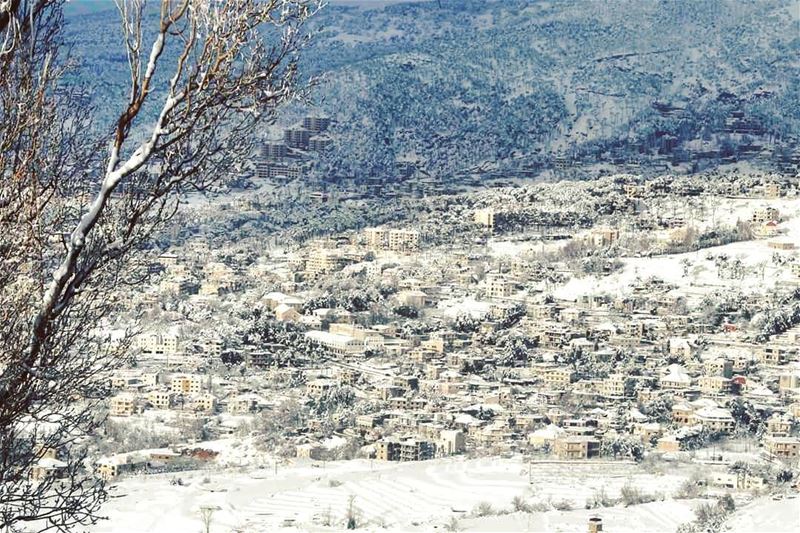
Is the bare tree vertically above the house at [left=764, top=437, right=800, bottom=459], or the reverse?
the bare tree

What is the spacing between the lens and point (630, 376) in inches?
759

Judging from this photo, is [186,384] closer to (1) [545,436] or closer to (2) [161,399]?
(2) [161,399]

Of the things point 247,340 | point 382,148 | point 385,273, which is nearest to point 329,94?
point 382,148

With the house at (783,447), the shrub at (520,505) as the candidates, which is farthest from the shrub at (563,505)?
the house at (783,447)

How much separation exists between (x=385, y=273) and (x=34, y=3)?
2172 centimetres

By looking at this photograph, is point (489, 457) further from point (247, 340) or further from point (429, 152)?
point (429, 152)

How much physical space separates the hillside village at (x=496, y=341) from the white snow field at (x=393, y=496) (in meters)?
0.38

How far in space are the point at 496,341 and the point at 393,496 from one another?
7.67m

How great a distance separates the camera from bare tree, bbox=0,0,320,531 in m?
3.80

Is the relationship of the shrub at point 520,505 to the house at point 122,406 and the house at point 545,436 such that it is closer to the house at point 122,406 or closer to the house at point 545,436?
the house at point 545,436

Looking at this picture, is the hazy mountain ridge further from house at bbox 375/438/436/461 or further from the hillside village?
house at bbox 375/438/436/461

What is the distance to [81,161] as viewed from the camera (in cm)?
409

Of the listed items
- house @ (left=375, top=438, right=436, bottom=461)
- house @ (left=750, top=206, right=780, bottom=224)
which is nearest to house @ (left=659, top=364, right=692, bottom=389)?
house @ (left=375, top=438, right=436, bottom=461)

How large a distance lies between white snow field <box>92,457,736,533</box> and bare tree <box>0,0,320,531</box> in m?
8.31
